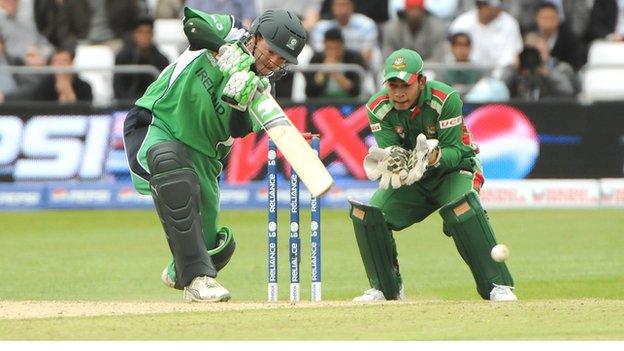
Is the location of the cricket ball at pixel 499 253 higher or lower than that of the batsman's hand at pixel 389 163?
lower

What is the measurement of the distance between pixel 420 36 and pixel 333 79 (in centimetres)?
129

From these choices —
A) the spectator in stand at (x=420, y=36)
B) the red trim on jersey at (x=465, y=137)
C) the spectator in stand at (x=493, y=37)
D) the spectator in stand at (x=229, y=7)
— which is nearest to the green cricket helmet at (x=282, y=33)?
the red trim on jersey at (x=465, y=137)

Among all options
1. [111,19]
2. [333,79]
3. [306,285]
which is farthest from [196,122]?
[111,19]

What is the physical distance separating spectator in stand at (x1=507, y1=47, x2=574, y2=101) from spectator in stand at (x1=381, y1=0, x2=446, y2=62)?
3.15 feet

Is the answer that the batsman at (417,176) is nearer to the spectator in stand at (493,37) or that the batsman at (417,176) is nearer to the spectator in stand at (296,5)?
the spectator in stand at (493,37)

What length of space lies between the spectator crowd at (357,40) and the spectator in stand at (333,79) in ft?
0.04

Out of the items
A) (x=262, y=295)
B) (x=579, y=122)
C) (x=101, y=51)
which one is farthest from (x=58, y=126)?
(x=262, y=295)

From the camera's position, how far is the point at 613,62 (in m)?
18.1

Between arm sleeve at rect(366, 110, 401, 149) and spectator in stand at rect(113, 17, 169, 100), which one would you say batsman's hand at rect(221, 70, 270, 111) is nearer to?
arm sleeve at rect(366, 110, 401, 149)

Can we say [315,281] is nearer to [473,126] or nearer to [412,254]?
[412,254]

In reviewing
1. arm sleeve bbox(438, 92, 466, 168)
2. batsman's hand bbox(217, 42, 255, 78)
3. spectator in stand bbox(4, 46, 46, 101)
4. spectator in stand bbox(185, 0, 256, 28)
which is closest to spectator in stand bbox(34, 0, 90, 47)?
spectator in stand bbox(4, 46, 46, 101)

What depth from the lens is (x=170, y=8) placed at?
19.5m

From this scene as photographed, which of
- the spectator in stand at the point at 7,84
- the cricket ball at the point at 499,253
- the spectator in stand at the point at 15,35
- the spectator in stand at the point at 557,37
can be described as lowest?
the spectator in stand at the point at 7,84

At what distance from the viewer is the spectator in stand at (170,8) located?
19406 millimetres
